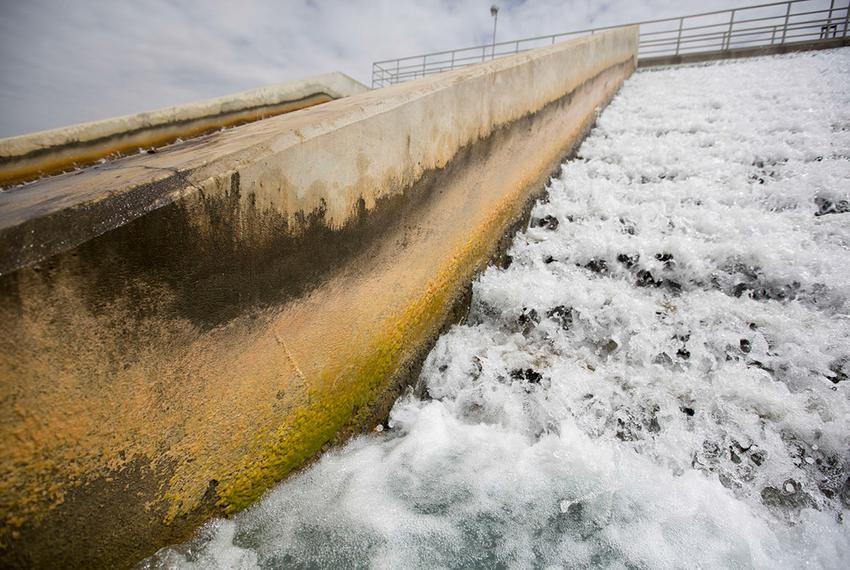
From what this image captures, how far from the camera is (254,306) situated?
175cm

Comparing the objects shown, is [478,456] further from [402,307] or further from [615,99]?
[615,99]

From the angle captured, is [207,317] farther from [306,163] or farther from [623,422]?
[623,422]

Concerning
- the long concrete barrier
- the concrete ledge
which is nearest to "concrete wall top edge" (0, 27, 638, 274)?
the long concrete barrier

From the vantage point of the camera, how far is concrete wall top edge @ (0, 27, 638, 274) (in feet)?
4.23

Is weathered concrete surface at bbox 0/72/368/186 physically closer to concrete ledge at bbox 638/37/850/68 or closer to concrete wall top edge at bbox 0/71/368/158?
concrete wall top edge at bbox 0/71/368/158

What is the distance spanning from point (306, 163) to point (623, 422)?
6.70 ft

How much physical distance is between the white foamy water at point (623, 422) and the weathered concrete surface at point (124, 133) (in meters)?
3.96

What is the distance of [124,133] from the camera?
174 inches

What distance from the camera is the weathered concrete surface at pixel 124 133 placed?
13.0ft

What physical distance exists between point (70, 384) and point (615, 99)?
10297 millimetres

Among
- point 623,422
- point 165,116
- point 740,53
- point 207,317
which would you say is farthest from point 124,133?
point 740,53

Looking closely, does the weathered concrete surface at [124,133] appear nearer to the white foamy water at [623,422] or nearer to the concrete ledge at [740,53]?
the white foamy water at [623,422]

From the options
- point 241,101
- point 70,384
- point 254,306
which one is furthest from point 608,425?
point 241,101

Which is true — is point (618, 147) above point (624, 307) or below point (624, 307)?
above
